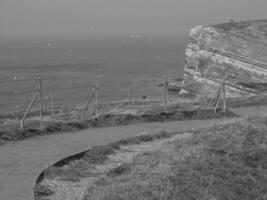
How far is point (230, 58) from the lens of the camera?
1916 inches

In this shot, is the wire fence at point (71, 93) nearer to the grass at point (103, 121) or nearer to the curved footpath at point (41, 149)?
the grass at point (103, 121)

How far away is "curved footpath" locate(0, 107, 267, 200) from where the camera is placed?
926 centimetres

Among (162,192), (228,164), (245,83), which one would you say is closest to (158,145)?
(228,164)

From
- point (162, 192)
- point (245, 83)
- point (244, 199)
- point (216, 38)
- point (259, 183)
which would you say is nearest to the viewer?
point (162, 192)

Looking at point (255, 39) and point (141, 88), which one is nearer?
point (255, 39)

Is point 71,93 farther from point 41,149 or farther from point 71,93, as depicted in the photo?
A: point 41,149

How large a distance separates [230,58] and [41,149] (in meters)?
38.5

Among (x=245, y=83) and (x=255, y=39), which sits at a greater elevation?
(x=255, y=39)

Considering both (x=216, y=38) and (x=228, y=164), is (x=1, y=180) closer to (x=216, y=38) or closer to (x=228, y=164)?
(x=228, y=164)

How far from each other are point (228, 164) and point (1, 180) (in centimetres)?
444

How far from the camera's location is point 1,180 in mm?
9539

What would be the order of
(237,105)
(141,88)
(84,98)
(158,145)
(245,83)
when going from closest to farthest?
(158,145) < (237,105) < (245,83) < (84,98) < (141,88)

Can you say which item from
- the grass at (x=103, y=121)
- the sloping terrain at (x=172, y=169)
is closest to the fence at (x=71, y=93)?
the grass at (x=103, y=121)

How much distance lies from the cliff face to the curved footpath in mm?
27123
